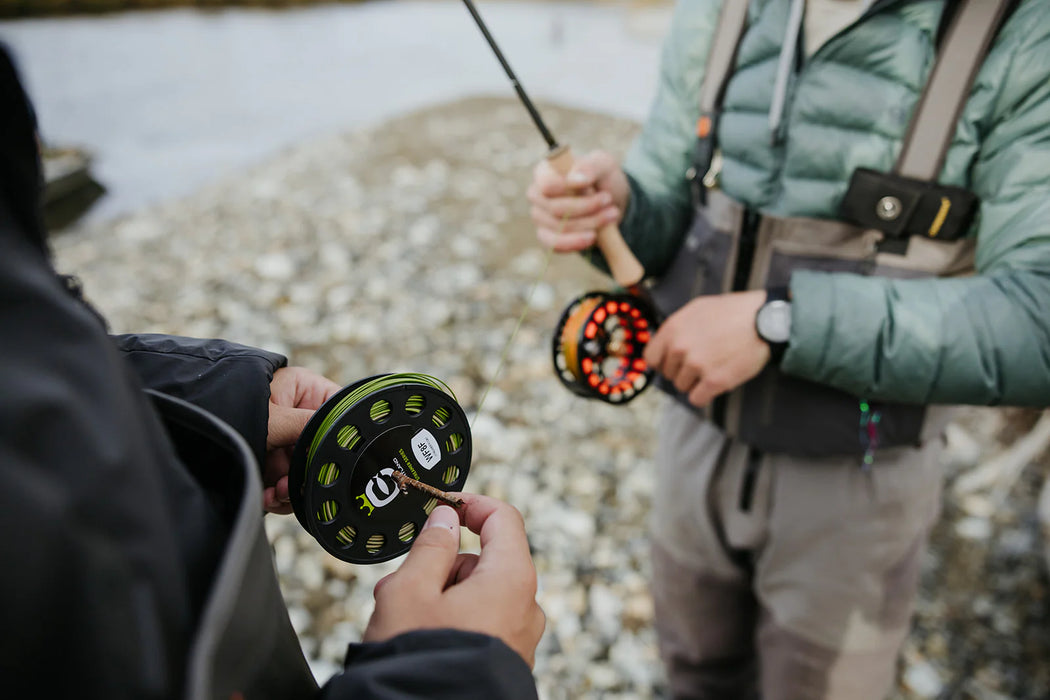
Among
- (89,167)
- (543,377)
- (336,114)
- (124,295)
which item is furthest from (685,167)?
(336,114)

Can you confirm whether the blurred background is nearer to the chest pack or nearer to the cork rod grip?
the chest pack

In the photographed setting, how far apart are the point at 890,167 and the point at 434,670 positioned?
1240mm

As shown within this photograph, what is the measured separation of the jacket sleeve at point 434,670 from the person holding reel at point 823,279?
2.68ft

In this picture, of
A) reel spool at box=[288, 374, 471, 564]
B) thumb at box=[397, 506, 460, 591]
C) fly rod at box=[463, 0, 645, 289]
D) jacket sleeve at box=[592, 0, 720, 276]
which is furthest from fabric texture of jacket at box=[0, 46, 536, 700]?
jacket sleeve at box=[592, 0, 720, 276]

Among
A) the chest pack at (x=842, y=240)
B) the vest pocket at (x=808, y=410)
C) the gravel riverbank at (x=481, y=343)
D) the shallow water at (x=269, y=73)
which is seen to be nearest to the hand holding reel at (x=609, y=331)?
the chest pack at (x=842, y=240)

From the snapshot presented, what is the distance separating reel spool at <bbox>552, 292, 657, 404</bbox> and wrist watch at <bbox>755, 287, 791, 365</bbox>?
33cm

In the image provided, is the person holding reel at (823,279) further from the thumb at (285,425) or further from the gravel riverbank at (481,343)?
the gravel riverbank at (481,343)

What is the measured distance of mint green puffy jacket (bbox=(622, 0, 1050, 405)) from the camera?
1.14 m

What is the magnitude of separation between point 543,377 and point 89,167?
6.06 metres

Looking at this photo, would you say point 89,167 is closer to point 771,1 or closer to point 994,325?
point 771,1

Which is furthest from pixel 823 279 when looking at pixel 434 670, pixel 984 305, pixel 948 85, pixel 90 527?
pixel 90 527

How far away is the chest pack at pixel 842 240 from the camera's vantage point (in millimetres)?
1220

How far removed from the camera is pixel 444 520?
0.84 metres

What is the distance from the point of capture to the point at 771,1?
4.61ft
